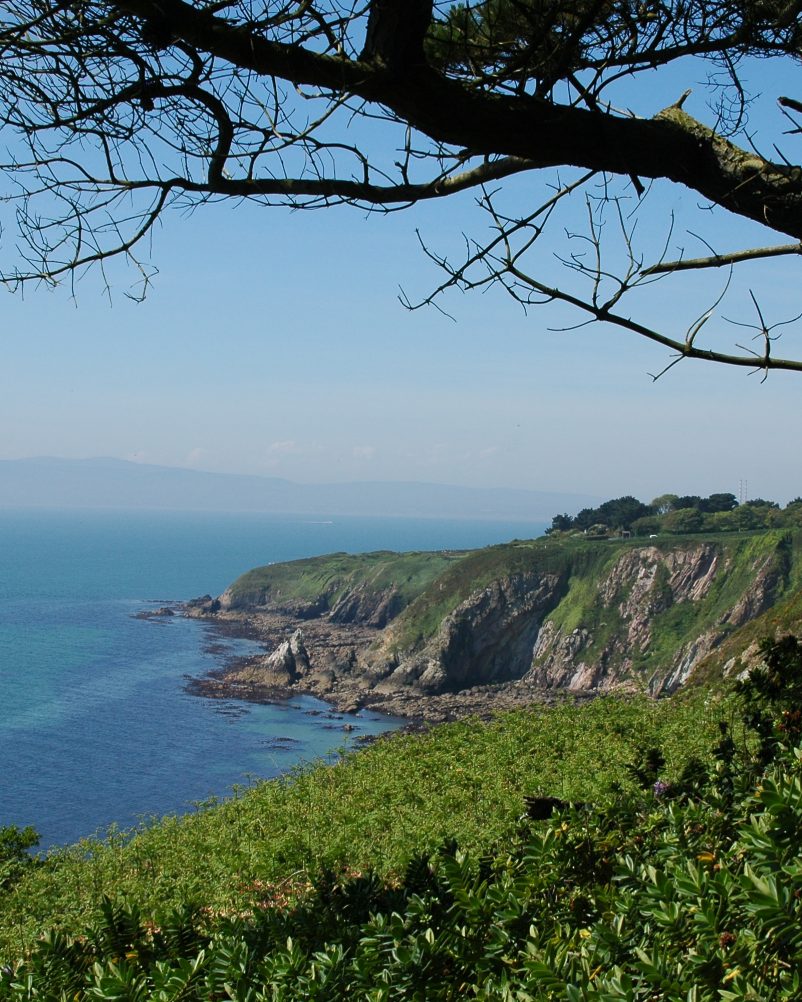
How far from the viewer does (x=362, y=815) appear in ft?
38.5

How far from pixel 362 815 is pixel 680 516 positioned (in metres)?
95.1

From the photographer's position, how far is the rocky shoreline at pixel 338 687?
72125 millimetres

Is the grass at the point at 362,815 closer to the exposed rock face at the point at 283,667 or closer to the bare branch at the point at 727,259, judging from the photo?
the bare branch at the point at 727,259

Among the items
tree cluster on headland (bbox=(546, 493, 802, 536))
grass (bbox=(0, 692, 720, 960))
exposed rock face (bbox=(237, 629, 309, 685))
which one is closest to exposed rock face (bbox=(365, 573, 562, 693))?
exposed rock face (bbox=(237, 629, 309, 685))

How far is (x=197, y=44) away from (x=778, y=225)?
11.2 ft

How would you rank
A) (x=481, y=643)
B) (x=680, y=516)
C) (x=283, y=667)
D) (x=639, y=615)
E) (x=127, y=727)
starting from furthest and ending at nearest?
(x=680, y=516)
(x=481, y=643)
(x=639, y=615)
(x=283, y=667)
(x=127, y=727)

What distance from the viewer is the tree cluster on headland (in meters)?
98.4

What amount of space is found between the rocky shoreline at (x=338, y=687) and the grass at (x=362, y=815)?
49.4 metres

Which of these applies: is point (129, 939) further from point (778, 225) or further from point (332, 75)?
point (778, 225)

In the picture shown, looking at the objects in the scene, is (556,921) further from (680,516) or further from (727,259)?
(680,516)

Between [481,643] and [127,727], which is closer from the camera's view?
[127,727]

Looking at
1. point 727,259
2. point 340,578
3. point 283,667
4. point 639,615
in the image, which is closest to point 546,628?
point 639,615

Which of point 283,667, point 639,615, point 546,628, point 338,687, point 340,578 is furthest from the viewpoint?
point 340,578

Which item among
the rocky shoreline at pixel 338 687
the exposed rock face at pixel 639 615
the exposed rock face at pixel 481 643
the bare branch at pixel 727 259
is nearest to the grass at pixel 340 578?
the rocky shoreline at pixel 338 687
